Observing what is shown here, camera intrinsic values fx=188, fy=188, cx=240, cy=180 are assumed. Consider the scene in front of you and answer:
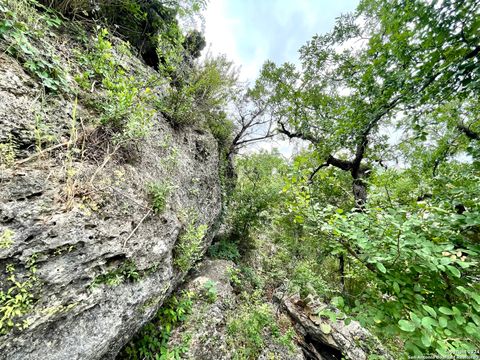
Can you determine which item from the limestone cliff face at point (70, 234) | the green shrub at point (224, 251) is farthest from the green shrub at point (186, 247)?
the green shrub at point (224, 251)

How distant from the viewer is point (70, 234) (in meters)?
1.65

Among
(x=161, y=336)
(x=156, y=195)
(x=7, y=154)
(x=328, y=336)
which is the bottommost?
(x=161, y=336)

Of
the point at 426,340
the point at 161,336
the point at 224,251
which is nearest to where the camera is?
the point at 426,340

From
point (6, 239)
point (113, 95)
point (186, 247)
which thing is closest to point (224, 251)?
point (186, 247)

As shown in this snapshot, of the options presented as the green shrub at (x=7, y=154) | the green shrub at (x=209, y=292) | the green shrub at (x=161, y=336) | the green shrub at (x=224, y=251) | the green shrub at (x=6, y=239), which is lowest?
the green shrub at (x=161, y=336)

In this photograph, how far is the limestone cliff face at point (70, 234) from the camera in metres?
1.39

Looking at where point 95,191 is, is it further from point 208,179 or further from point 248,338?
point 248,338

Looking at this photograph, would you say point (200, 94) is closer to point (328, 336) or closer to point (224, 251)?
point (224, 251)

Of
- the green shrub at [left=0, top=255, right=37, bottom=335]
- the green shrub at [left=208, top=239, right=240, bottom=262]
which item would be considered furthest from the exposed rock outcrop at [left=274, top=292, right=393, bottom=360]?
the green shrub at [left=0, top=255, right=37, bottom=335]

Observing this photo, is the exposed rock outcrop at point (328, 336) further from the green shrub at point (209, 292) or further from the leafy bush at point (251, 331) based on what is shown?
the green shrub at point (209, 292)

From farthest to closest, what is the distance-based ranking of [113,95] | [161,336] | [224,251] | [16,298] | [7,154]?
[224,251], [161,336], [113,95], [7,154], [16,298]

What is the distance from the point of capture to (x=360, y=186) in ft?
17.4

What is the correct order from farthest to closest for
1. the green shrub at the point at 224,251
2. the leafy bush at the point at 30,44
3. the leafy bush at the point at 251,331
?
1. the green shrub at the point at 224,251
2. the leafy bush at the point at 251,331
3. the leafy bush at the point at 30,44

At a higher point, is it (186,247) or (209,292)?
(186,247)
